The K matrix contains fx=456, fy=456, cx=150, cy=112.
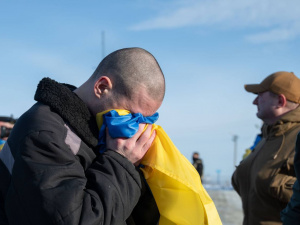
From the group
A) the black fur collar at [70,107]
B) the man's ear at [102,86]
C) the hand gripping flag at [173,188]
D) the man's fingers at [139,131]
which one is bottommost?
the hand gripping flag at [173,188]

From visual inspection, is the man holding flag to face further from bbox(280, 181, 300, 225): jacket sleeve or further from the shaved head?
bbox(280, 181, 300, 225): jacket sleeve

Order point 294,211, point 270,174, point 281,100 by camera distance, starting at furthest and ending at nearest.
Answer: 1. point 281,100
2. point 270,174
3. point 294,211

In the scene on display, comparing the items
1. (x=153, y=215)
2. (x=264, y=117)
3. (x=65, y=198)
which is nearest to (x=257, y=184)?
(x=264, y=117)

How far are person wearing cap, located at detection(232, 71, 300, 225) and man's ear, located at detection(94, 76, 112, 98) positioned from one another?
2530 mm

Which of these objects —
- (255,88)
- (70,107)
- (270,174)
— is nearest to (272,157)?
(270,174)

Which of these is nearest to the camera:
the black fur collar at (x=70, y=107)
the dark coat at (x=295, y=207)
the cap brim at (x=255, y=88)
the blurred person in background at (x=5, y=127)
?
the black fur collar at (x=70, y=107)

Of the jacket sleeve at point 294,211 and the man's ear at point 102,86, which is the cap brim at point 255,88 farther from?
the man's ear at point 102,86

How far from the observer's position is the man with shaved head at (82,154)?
179cm

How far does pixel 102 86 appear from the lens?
2193 mm

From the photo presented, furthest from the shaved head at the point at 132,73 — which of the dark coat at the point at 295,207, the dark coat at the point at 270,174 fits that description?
the dark coat at the point at 270,174

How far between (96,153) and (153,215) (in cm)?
46

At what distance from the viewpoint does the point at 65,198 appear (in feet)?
5.80

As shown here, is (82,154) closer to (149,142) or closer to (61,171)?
(61,171)

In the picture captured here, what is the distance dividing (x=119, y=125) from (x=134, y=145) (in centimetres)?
14
